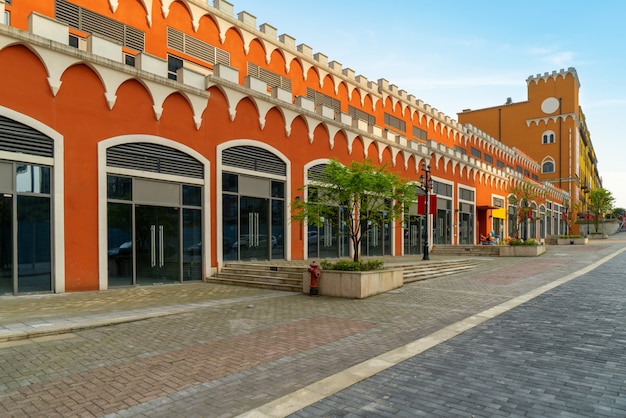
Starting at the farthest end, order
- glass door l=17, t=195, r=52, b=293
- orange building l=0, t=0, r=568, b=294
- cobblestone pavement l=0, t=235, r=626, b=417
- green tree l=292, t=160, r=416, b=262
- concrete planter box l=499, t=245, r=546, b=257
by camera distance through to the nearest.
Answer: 1. concrete planter box l=499, t=245, r=546, b=257
2. green tree l=292, t=160, r=416, b=262
3. orange building l=0, t=0, r=568, b=294
4. glass door l=17, t=195, r=52, b=293
5. cobblestone pavement l=0, t=235, r=626, b=417

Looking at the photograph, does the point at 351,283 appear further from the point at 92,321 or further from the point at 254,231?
the point at 254,231

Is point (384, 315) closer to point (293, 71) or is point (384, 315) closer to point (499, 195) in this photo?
point (293, 71)

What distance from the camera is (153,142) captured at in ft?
51.5

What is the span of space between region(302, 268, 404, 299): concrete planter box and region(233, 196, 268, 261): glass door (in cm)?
545

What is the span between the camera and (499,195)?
158ft

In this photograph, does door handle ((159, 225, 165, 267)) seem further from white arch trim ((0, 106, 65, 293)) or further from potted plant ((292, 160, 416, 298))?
potted plant ((292, 160, 416, 298))

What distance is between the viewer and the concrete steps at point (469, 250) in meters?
30.8

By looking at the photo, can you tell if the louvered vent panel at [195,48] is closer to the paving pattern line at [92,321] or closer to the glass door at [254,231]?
the glass door at [254,231]

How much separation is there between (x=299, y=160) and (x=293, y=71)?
5.98 metres

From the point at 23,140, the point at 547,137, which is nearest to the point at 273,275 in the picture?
the point at 23,140

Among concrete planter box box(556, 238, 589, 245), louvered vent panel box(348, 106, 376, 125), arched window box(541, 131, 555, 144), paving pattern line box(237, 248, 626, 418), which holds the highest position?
arched window box(541, 131, 555, 144)

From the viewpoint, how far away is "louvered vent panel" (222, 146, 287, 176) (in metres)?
18.6

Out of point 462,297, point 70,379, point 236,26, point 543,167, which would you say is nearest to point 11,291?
point 70,379

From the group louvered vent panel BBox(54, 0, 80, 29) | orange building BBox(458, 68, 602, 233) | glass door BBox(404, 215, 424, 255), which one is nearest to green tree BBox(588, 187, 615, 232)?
orange building BBox(458, 68, 602, 233)
